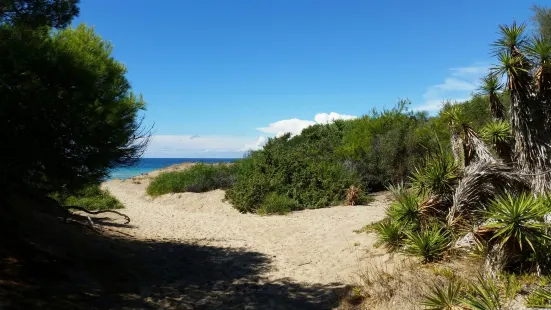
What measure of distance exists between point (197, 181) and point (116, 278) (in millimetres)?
15979

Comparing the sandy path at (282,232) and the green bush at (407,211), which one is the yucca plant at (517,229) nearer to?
the green bush at (407,211)

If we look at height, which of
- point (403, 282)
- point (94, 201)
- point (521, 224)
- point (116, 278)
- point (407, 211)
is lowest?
point (116, 278)

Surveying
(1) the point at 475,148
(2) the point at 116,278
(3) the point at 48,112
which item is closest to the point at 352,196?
(1) the point at 475,148

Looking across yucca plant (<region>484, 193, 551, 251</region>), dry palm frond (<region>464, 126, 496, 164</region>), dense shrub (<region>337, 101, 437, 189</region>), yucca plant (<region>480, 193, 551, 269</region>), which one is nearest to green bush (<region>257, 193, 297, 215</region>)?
dense shrub (<region>337, 101, 437, 189</region>)

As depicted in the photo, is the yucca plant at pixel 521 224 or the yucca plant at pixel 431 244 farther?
the yucca plant at pixel 431 244

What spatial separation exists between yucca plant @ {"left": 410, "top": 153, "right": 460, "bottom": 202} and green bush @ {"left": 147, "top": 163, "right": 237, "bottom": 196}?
15.4m

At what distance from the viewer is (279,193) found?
18.5 m

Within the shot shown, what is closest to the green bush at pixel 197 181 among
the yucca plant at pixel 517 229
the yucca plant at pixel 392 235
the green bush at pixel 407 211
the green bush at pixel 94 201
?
the green bush at pixel 94 201

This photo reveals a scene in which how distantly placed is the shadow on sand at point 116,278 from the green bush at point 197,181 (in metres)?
13.0

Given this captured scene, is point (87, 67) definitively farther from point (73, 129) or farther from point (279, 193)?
point (279, 193)

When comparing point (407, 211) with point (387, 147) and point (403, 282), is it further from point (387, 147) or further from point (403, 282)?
point (387, 147)

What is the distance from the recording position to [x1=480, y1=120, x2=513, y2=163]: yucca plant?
8055 millimetres

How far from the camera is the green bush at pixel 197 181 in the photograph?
23562mm

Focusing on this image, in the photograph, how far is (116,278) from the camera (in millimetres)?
8023
